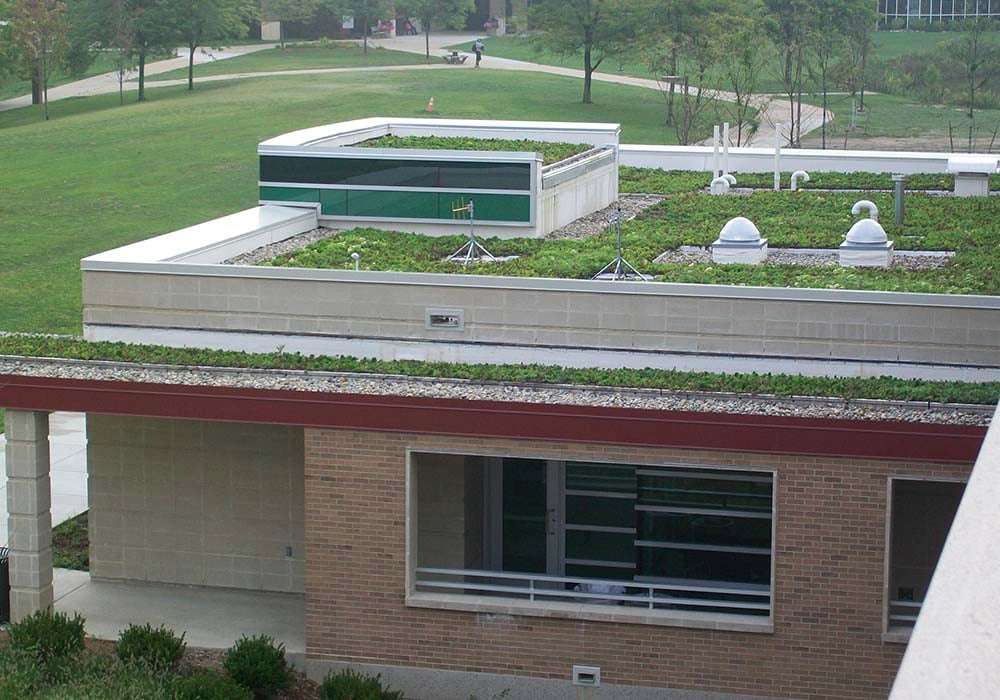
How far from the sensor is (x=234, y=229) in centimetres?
2362

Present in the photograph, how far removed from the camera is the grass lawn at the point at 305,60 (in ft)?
274

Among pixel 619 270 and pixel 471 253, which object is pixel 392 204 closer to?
pixel 471 253

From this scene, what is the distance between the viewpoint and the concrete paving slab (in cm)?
1870

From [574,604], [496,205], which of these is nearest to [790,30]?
[496,205]

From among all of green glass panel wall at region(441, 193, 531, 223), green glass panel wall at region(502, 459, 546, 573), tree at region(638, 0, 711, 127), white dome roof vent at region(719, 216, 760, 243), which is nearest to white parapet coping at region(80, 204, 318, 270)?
green glass panel wall at region(441, 193, 531, 223)

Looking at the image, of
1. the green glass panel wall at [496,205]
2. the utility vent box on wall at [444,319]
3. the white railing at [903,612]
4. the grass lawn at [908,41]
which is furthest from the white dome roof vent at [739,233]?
the grass lawn at [908,41]

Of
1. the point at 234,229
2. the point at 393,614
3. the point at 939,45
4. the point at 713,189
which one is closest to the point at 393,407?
the point at 393,614

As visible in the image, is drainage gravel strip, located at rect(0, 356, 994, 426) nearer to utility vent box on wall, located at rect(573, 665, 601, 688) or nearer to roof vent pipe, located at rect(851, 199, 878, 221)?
utility vent box on wall, located at rect(573, 665, 601, 688)

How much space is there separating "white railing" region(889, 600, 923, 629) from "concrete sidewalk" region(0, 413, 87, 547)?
12.6 metres

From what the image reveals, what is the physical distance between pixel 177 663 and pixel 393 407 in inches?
157

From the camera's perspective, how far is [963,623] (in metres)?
5.90

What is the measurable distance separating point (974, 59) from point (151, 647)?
198 ft

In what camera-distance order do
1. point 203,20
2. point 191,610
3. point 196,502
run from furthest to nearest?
point 203,20 < point 196,502 < point 191,610

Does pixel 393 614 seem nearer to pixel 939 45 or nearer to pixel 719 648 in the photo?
pixel 719 648
